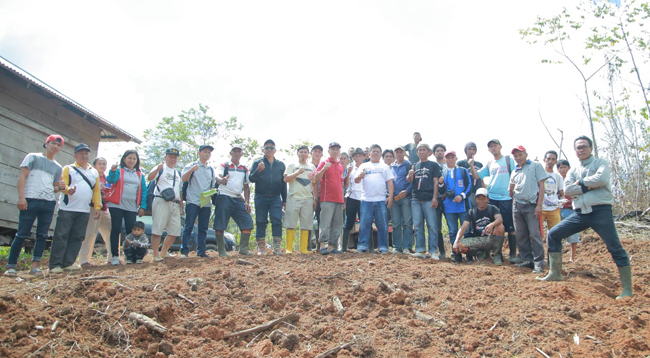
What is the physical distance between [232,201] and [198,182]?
629mm

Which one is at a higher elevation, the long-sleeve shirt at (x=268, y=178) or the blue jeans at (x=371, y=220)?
the long-sleeve shirt at (x=268, y=178)

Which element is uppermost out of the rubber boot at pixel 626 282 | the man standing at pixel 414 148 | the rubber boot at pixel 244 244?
the man standing at pixel 414 148

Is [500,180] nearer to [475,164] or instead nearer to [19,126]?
[475,164]

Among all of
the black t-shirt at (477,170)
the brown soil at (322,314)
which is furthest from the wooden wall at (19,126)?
the black t-shirt at (477,170)

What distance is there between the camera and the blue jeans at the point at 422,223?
662cm

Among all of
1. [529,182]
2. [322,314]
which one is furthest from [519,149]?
[322,314]

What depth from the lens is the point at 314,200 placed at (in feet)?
23.1

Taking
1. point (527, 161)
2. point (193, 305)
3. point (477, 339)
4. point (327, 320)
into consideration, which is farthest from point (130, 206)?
point (527, 161)

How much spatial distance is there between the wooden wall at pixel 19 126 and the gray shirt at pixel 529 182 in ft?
34.3

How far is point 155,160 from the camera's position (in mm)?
25062

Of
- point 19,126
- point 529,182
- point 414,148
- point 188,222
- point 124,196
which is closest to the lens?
point 529,182

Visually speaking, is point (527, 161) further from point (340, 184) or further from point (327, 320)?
point (327, 320)

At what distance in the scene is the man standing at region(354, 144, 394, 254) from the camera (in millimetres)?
6848

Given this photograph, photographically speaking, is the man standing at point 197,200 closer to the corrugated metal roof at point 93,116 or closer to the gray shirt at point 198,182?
the gray shirt at point 198,182
